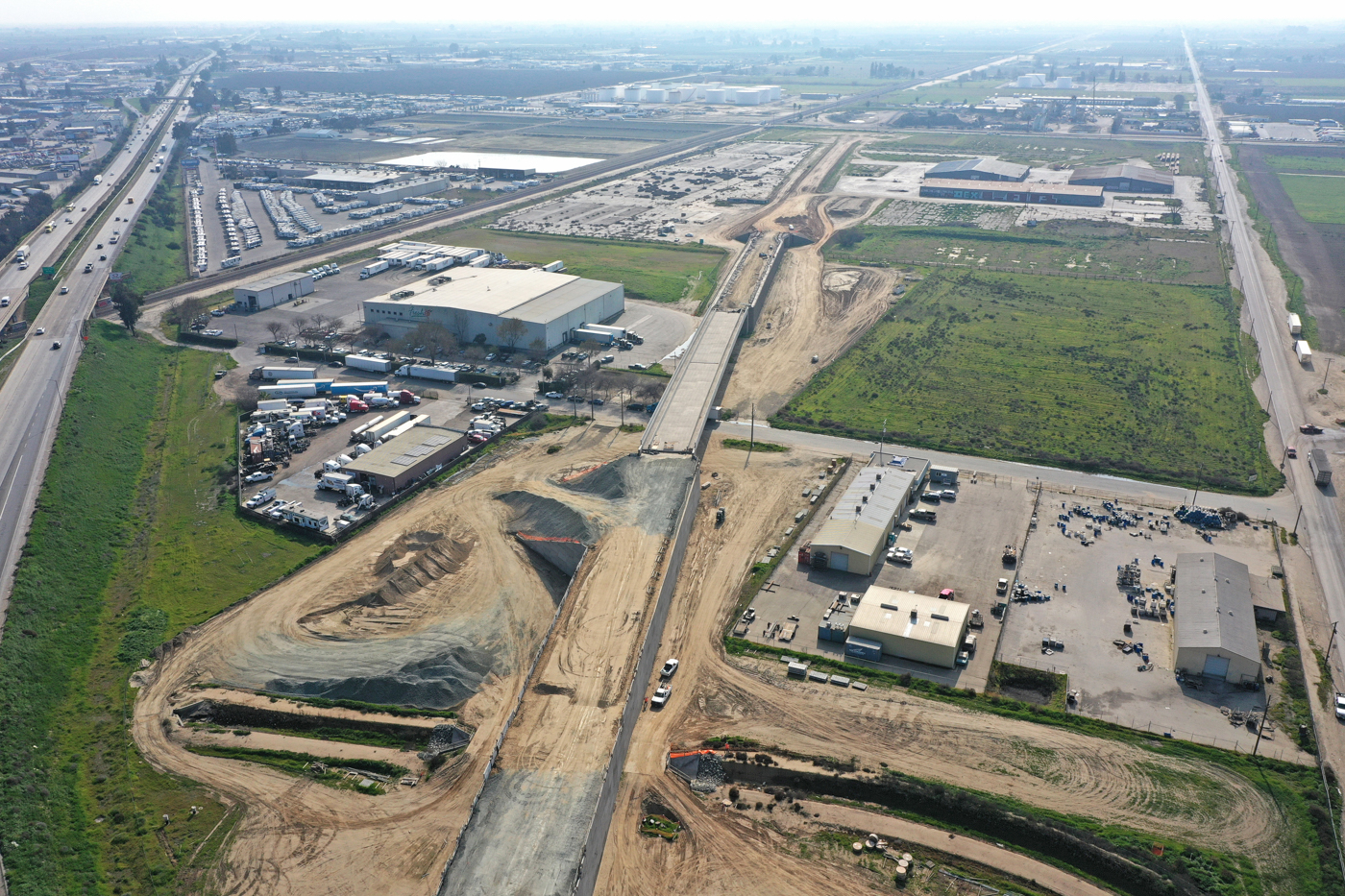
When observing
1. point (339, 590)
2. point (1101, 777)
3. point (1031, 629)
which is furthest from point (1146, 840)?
point (339, 590)

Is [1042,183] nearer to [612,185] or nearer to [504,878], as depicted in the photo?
[612,185]

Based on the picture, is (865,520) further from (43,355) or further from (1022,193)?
(1022,193)

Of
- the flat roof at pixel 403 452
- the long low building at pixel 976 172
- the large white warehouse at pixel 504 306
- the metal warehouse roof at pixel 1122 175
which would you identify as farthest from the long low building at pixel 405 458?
the metal warehouse roof at pixel 1122 175

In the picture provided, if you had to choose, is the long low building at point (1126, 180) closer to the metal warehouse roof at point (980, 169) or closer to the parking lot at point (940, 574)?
the metal warehouse roof at point (980, 169)

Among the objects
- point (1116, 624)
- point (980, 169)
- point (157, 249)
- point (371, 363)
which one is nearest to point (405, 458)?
point (371, 363)

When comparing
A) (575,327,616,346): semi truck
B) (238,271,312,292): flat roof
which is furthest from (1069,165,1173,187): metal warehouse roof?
(238,271,312,292): flat roof

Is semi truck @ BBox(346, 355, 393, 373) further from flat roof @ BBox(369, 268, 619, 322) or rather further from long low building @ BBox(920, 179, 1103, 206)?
long low building @ BBox(920, 179, 1103, 206)
